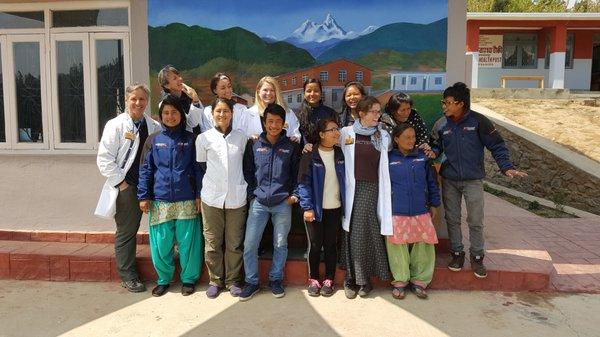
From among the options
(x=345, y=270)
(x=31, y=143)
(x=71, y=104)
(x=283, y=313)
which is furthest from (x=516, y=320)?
(x=31, y=143)

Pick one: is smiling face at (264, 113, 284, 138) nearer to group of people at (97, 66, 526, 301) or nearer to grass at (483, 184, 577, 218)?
group of people at (97, 66, 526, 301)

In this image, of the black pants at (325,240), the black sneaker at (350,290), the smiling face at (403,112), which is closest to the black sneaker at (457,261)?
the black sneaker at (350,290)

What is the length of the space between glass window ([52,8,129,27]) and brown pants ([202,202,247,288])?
10.2ft

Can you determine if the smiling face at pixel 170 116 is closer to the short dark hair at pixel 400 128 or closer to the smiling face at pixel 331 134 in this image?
the smiling face at pixel 331 134

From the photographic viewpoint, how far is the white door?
599 centimetres

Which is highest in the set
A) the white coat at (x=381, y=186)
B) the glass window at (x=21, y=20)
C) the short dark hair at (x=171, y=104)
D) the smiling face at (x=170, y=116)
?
the glass window at (x=21, y=20)

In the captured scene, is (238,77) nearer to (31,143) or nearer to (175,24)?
(175,24)

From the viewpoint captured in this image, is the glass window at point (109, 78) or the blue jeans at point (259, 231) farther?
the glass window at point (109, 78)

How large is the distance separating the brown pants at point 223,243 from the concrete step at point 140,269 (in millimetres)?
253

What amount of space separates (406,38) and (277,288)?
2.69m

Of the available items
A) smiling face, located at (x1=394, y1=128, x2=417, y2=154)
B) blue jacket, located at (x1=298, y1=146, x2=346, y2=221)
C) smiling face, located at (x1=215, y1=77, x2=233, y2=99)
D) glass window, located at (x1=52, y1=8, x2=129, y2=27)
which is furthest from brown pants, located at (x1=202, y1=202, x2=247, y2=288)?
glass window, located at (x1=52, y1=8, x2=129, y2=27)

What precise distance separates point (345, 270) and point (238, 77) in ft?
7.52

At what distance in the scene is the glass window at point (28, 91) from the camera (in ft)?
19.7

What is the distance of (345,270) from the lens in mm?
4086
